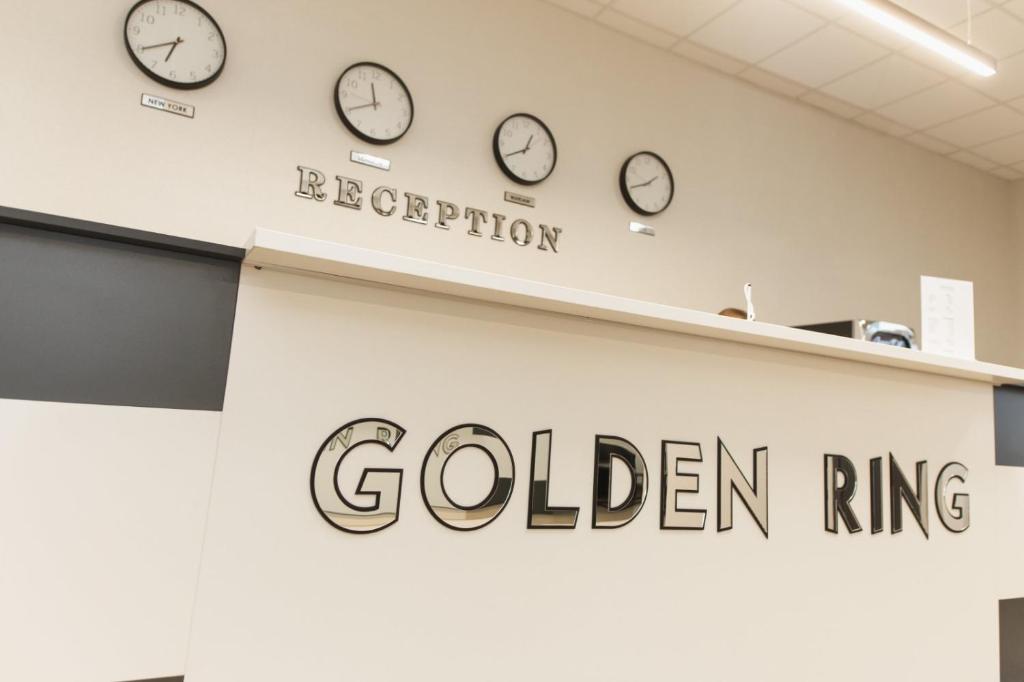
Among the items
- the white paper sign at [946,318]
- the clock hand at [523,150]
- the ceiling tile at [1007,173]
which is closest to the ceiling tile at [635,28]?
the clock hand at [523,150]

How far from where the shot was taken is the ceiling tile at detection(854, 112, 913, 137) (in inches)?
176

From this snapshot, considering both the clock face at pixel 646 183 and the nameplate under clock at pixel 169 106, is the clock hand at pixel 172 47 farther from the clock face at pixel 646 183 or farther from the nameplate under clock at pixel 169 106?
the clock face at pixel 646 183

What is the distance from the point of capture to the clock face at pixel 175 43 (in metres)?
2.54

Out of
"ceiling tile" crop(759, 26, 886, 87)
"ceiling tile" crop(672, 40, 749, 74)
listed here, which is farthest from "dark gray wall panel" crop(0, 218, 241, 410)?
"ceiling tile" crop(759, 26, 886, 87)

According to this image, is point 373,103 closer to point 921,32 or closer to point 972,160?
point 921,32

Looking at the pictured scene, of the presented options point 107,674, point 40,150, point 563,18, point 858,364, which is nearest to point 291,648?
point 107,674

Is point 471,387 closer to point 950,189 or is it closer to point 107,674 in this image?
point 107,674

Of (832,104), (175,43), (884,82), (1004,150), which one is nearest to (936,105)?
(884,82)

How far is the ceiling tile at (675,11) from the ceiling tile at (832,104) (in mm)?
1082

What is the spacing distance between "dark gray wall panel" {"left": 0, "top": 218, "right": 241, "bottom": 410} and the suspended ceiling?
9.83 feet

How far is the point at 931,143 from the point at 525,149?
3194 mm

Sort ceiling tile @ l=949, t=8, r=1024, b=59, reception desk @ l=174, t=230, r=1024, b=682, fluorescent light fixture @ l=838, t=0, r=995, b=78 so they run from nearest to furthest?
reception desk @ l=174, t=230, r=1024, b=682, fluorescent light fixture @ l=838, t=0, r=995, b=78, ceiling tile @ l=949, t=8, r=1024, b=59

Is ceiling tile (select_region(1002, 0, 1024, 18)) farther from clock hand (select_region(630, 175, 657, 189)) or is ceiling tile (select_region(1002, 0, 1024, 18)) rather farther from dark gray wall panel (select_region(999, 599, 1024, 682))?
dark gray wall panel (select_region(999, 599, 1024, 682))

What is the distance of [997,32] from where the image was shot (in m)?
3.45
